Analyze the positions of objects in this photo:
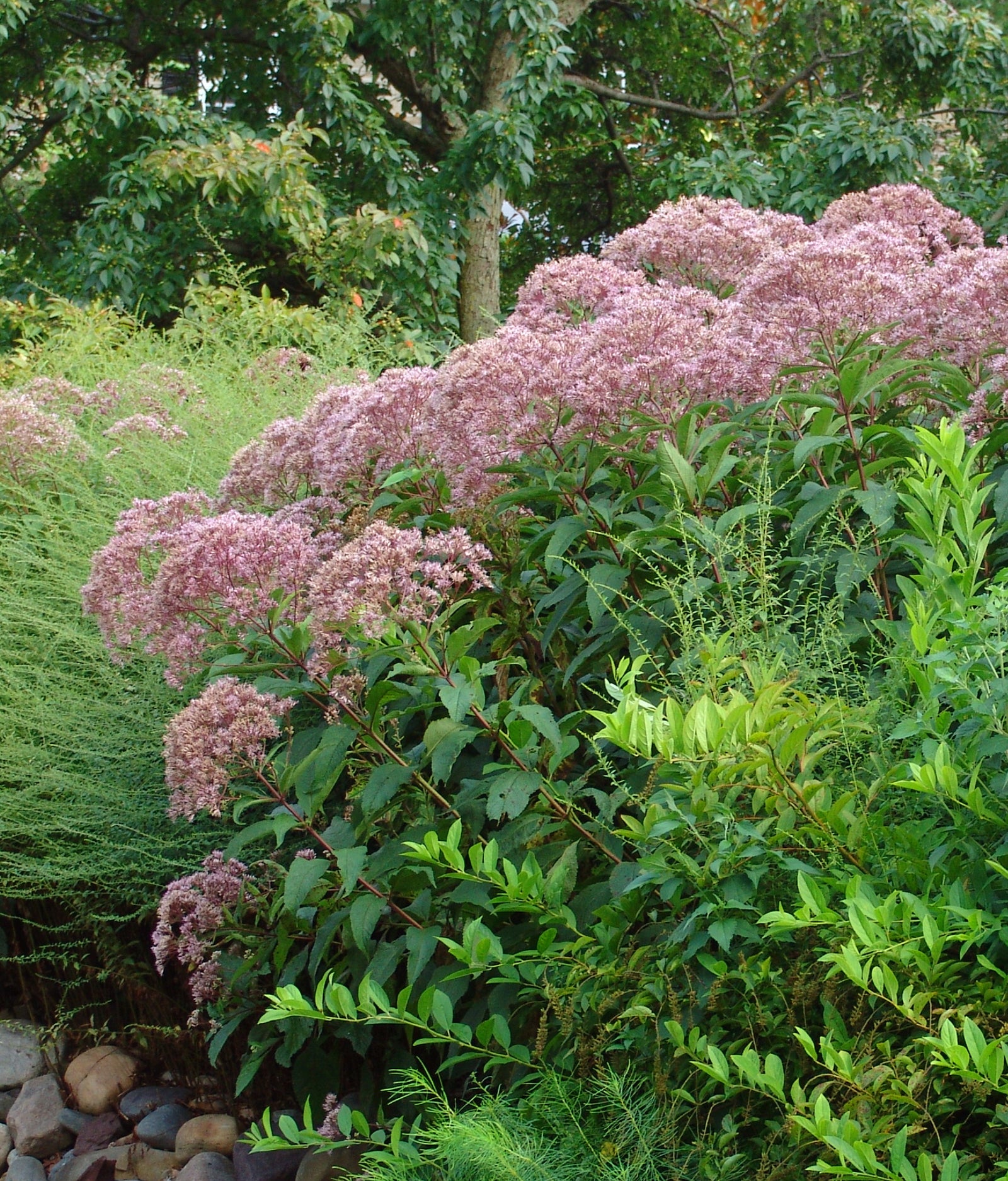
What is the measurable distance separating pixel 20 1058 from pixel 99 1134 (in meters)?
0.50

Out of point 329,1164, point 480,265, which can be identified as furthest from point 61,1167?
point 480,265

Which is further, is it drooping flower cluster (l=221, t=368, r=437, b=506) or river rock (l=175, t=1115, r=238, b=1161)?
drooping flower cluster (l=221, t=368, r=437, b=506)

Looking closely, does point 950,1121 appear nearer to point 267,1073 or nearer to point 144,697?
point 267,1073

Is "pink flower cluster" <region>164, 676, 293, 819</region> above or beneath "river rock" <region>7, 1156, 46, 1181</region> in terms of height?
above

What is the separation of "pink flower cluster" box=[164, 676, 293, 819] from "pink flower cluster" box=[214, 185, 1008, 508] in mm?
784

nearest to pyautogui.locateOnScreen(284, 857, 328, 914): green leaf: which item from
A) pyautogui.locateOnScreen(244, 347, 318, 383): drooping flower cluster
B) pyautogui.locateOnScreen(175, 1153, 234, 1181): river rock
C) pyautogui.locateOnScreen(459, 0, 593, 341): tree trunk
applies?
pyautogui.locateOnScreen(175, 1153, 234, 1181): river rock

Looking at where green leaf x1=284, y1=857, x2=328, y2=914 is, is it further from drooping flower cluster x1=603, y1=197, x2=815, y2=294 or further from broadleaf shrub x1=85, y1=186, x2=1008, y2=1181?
drooping flower cluster x1=603, y1=197, x2=815, y2=294

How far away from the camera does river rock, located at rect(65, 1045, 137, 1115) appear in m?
3.18

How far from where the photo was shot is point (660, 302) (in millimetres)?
2859

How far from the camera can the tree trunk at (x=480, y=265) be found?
10602mm

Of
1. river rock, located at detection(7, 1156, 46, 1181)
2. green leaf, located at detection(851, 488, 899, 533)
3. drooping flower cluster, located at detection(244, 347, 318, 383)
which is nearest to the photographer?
green leaf, located at detection(851, 488, 899, 533)

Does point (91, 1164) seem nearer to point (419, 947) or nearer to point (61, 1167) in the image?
point (61, 1167)

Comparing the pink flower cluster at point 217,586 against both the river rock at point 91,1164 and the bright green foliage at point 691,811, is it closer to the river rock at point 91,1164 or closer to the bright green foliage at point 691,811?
the bright green foliage at point 691,811

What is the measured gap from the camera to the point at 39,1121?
3207 mm
